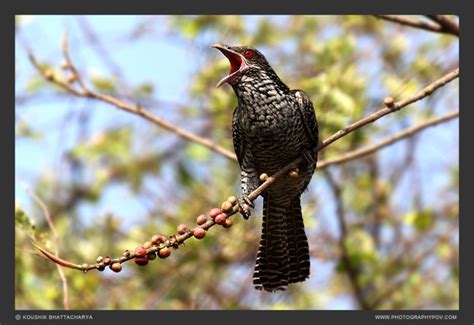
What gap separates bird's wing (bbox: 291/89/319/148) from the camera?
416cm

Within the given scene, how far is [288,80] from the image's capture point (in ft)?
21.6

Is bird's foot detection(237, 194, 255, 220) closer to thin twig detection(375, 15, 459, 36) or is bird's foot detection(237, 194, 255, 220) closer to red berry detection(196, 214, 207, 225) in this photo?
red berry detection(196, 214, 207, 225)

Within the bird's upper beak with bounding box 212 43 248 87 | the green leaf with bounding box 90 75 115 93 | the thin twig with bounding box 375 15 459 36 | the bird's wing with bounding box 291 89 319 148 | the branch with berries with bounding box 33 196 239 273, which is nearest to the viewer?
the branch with berries with bounding box 33 196 239 273

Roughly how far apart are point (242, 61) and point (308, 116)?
495mm

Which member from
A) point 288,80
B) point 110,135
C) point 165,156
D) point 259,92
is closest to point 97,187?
point 110,135

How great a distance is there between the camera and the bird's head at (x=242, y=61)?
407cm

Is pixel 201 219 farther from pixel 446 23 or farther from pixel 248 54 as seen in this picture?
pixel 446 23

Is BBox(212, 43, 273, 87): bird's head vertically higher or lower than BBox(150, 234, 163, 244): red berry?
higher

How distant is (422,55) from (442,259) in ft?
7.02

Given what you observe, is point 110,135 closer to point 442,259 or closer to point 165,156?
point 165,156

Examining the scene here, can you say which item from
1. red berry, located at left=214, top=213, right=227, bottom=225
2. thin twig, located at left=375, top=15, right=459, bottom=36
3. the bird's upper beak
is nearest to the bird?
the bird's upper beak

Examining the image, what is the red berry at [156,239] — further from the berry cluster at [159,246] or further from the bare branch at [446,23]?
the bare branch at [446,23]

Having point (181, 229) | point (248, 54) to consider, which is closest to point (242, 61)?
point (248, 54)
